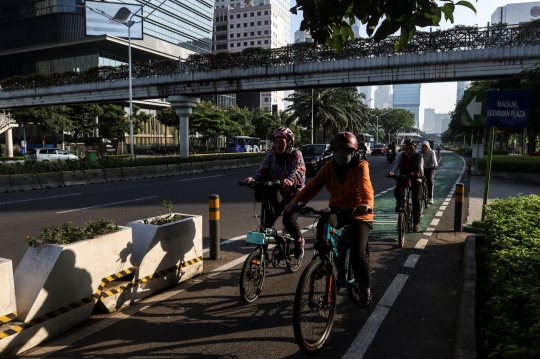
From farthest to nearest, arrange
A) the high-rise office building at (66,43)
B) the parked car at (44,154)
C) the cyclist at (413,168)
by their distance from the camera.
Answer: the high-rise office building at (66,43) < the parked car at (44,154) < the cyclist at (413,168)

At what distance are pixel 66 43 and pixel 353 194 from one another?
216ft

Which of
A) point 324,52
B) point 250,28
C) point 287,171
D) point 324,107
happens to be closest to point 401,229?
point 287,171

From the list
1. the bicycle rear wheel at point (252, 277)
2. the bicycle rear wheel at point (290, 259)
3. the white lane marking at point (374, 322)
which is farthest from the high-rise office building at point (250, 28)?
the bicycle rear wheel at point (252, 277)

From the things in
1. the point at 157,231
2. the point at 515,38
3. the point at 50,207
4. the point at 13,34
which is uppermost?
the point at 13,34

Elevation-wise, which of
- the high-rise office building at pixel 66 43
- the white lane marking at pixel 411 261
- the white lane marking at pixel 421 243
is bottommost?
the white lane marking at pixel 421 243

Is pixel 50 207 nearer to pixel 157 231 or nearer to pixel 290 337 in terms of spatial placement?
pixel 157 231

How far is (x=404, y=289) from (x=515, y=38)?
20.8 metres

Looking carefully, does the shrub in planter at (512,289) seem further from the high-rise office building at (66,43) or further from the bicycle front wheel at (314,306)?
the high-rise office building at (66,43)

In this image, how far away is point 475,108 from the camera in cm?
839

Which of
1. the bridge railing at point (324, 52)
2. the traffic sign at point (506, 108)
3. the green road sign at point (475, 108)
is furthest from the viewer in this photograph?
the bridge railing at point (324, 52)

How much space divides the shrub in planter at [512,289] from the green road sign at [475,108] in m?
2.54

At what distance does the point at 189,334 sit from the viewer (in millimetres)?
3863

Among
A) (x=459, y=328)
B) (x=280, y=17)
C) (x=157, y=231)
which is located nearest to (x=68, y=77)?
(x=157, y=231)

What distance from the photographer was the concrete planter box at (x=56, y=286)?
354 centimetres
